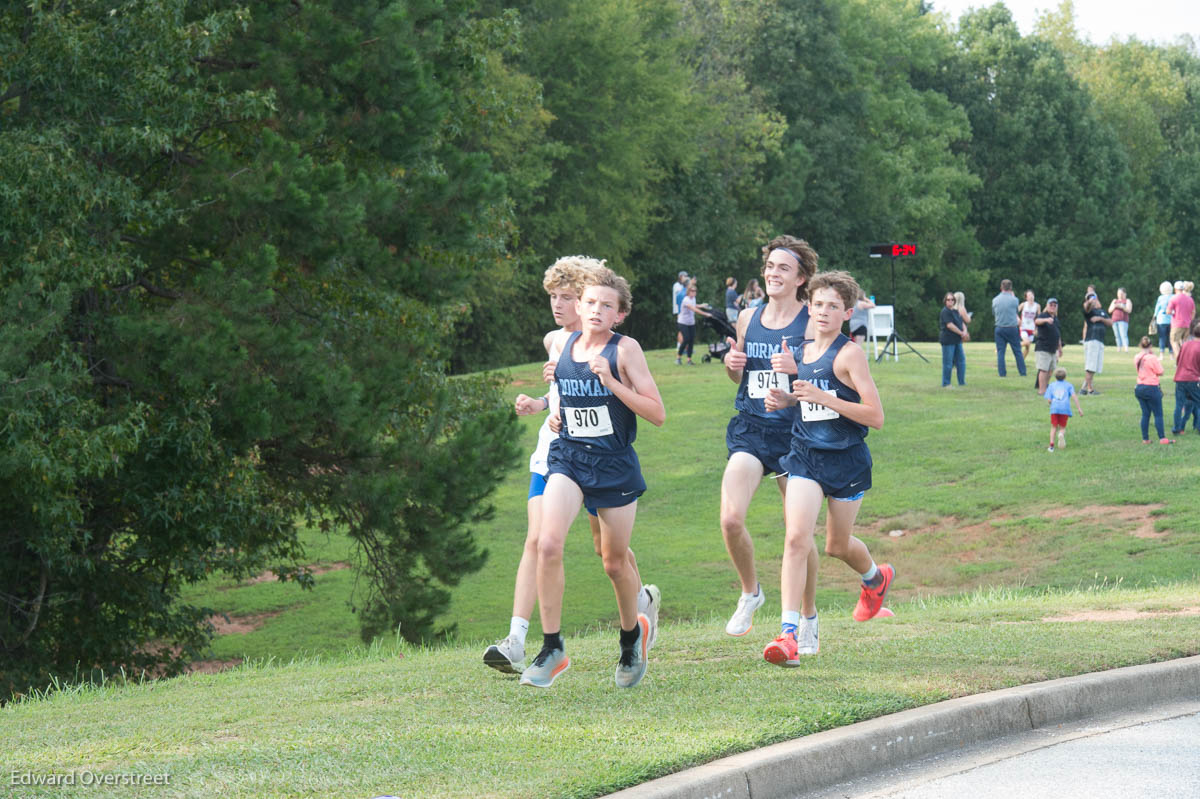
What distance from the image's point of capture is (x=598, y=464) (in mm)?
6945

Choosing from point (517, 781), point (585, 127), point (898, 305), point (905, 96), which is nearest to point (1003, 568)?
point (517, 781)

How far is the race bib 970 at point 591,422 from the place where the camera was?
22.9 ft

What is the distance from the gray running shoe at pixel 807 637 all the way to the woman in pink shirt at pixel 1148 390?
47.7 feet

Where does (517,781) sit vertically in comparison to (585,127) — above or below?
below

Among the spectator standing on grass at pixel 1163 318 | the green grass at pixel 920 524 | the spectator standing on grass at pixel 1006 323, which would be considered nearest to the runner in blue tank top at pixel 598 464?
the green grass at pixel 920 524

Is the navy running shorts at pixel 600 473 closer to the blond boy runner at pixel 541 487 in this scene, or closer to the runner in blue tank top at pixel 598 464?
the runner in blue tank top at pixel 598 464

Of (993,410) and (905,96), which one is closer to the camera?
(993,410)

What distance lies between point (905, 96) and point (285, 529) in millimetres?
→ 56873

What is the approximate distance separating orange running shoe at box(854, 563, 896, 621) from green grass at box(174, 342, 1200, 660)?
7.48 meters

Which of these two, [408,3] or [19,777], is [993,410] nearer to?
[408,3]

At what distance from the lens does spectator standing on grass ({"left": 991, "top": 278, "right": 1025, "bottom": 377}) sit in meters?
27.4

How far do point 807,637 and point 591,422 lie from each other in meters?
1.76

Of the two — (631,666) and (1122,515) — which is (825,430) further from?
(1122,515)

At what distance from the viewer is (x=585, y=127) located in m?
48.0
